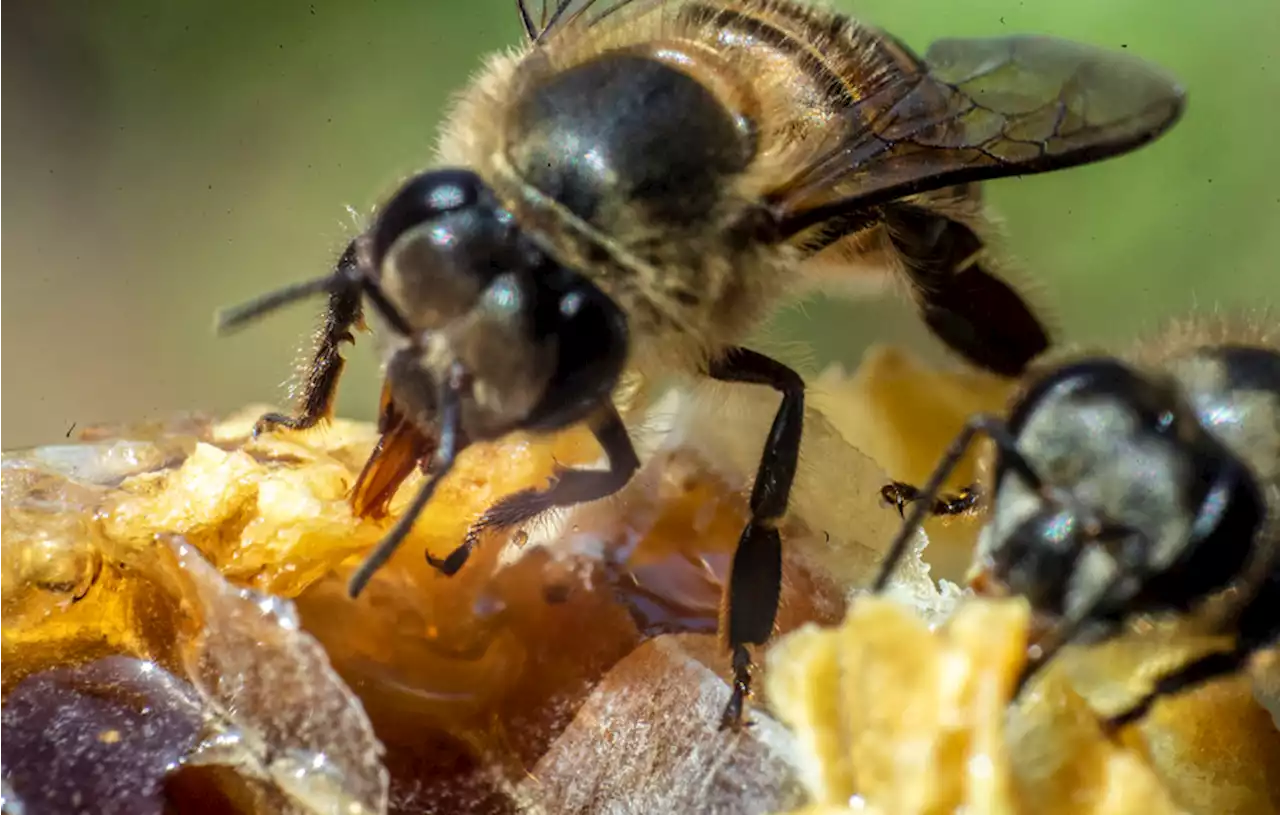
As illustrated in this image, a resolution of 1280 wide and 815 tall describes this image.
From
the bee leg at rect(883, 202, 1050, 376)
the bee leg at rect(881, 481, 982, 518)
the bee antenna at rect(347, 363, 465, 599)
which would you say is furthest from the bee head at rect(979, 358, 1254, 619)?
the bee leg at rect(883, 202, 1050, 376)

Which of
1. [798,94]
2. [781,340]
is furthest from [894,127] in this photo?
[781,340]

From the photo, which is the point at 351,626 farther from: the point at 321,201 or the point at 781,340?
the point at 321,201

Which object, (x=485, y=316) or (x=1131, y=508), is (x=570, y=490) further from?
(x=1131, y=508)

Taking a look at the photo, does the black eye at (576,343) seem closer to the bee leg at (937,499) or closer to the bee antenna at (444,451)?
the bee antenna at (444,451)

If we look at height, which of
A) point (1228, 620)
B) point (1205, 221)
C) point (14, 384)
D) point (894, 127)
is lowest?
point (14, 384)

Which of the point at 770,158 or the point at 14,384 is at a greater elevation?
the point at 770,158

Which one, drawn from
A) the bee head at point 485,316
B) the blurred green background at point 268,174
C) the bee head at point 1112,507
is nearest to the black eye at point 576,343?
the bee head at point 485,316

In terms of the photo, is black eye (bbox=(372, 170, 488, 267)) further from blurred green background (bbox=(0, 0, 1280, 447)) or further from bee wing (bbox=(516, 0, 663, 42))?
blurred green background (bbox=(0, 0, 1280, 447))
